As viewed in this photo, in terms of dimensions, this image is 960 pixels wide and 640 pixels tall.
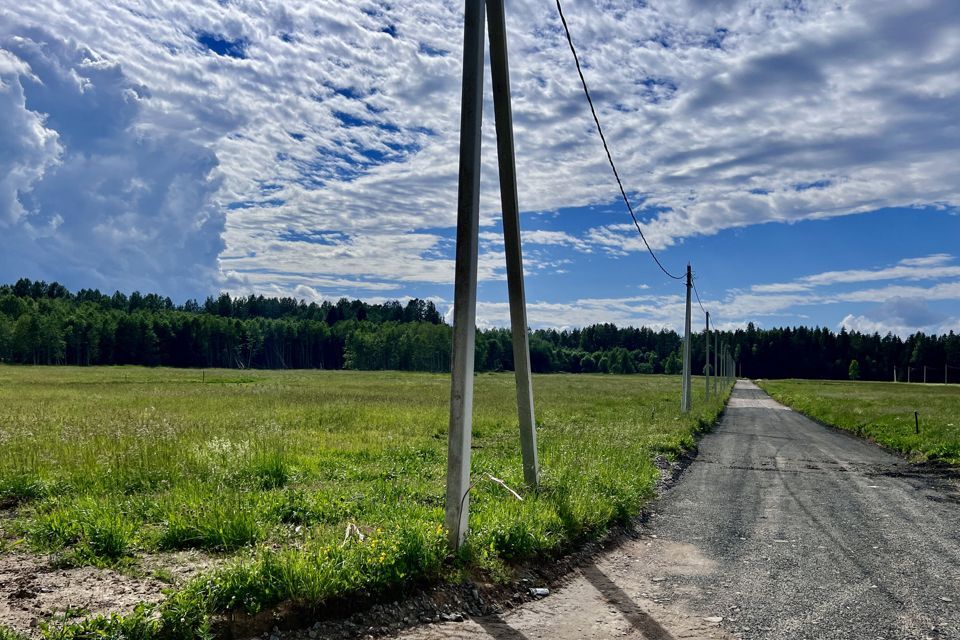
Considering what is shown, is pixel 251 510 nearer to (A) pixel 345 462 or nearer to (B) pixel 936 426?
(A) pixel 345 462

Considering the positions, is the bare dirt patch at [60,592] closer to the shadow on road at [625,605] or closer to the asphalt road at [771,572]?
the asphalt road at [771,572]

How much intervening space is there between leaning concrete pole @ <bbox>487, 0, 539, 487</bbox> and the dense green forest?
122 meters

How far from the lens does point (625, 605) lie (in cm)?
585

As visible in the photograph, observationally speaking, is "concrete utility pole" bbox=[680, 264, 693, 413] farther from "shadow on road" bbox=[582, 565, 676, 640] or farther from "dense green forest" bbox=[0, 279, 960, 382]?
"dense green forest" bbox=[0, 279, 960, 382]

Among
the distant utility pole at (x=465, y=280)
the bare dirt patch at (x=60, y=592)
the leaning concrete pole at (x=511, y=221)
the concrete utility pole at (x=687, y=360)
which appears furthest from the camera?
the concrete utility pole at (x=687, y=360)

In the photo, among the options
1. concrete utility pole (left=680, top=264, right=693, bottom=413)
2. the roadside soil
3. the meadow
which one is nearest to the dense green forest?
concrete utility pole (left=680, top=264, right=693, bottom=413)

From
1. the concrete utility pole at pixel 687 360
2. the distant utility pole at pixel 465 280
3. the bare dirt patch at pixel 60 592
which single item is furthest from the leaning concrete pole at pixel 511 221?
the concrete utility pole at pixel 687 360

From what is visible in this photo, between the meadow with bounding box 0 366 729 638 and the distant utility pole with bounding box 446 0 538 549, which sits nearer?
the meadow with bounding box 0 366 729 638

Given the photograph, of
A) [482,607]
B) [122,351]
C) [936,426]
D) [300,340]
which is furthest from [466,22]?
[300,340]

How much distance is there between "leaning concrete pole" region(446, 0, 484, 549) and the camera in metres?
6.38

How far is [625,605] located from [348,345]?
139 metres

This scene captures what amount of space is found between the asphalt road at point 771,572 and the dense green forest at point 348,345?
123 meters

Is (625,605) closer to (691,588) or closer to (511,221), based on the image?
(691,588)

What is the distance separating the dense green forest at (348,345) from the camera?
116 metres
